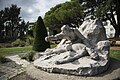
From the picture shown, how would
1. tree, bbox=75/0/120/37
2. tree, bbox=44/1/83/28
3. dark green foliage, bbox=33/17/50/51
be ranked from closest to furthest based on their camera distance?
dark green foliage, bbox=33/17/50/51, tree, bbox=75/0/120/37, tree, bbox=44/1/83/28

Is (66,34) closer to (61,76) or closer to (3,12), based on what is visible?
(61,76)

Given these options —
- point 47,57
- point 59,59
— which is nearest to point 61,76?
point 59,59

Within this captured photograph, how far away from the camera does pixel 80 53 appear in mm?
5223

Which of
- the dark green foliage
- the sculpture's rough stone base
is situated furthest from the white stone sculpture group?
the dark green foliage

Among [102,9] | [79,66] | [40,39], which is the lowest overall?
[79,66]

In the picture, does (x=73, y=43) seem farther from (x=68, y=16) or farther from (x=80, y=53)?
(x=68, y=16)

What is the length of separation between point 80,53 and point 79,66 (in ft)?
2.17

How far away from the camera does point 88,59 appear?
5.04 m

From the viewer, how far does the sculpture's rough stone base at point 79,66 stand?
4551 mm

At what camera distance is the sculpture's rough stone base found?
455cm

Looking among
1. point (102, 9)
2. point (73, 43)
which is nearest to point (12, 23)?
point (102, 9)

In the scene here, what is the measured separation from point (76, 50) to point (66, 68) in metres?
0.99

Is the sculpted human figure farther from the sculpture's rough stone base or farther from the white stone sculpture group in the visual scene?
the sculpture's rough stone base

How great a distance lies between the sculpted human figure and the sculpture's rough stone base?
189 millimetres
